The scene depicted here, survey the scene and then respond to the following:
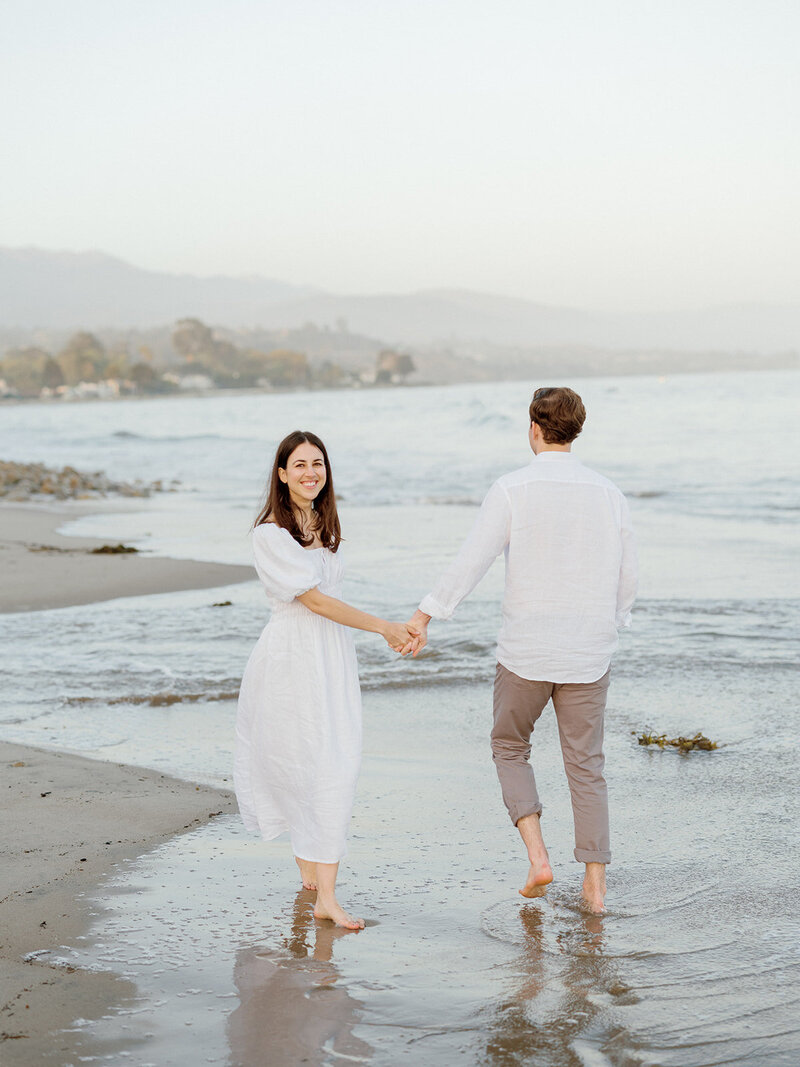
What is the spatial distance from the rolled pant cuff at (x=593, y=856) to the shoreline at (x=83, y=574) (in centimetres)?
739

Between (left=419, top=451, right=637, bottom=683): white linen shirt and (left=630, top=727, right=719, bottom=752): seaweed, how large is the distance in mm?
2189

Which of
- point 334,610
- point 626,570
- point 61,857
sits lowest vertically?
point 61,857

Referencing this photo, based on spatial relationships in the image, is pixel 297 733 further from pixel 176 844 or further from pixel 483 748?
pixel 483 748

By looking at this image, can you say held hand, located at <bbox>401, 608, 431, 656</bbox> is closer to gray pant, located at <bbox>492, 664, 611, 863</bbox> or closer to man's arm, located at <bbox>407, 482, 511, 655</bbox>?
man's arm, located at <bbox>407, 482, 511, 655</bbox>

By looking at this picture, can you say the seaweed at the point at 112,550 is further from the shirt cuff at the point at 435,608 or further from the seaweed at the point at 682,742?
the shirt cuff at the point at 435,608

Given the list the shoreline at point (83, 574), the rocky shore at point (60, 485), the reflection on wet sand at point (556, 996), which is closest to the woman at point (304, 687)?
the reflection on wet sand at point (556, 996)

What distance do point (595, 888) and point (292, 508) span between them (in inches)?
67.6

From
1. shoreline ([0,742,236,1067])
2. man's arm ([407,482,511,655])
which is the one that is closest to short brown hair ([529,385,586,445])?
man's arm ([407,482,511,655])

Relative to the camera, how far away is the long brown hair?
405 centimetres

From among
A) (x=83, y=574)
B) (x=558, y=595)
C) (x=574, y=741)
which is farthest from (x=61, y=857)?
(x=83, y=574)

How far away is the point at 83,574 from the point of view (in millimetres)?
12000

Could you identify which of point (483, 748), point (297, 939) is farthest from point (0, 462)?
point (297, 939)

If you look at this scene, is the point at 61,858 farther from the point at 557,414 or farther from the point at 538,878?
the point at 557,414

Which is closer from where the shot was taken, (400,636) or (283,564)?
(283,564)
